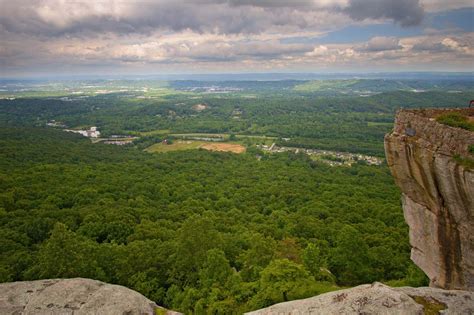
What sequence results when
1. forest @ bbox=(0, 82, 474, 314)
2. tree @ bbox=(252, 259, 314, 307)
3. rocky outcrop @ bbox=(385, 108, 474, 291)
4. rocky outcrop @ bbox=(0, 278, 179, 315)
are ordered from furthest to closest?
forest @ bbox=(0, 82, 474, 314), tree @ bbox=(252, 259, 314, 307), rocky outcrop @ bbox=(0, 278, 179, 315), rocky outcrop @ bbox=(385, 108, 474, 291)

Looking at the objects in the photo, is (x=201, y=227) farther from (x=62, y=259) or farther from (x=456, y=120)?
(x=456, y=120)

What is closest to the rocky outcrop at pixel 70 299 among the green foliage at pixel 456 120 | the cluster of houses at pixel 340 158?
the green foliage at pixel 456 120

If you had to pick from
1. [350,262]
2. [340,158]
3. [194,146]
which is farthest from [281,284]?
[194,146]

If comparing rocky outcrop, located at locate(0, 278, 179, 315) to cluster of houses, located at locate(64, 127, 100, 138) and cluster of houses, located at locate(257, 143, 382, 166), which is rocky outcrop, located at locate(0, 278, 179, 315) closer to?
cluster of houses, located at locate(257, 143, 382, 166)

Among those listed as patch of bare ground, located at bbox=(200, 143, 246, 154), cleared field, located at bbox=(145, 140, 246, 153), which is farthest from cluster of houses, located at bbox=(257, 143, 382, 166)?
cleared field, located at bbox=(145, 140, 246, 153)

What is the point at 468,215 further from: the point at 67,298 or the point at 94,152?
the point at 94,152

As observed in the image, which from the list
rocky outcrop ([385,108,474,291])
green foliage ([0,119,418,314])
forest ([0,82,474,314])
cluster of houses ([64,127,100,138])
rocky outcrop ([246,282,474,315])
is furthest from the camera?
cluster of houses ([64,127,100,138])
